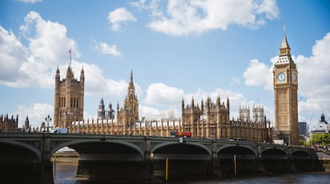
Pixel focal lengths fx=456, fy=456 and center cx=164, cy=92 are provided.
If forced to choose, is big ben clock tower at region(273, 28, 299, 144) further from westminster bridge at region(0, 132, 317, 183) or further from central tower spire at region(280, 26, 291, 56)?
westminster bridge at region(0, 132, 317, 183)

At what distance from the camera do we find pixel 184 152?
91.4 metres

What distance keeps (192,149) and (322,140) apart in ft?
340

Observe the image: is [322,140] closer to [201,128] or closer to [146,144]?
[201,128]

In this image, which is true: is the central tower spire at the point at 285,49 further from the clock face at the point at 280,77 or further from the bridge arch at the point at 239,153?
the bridge arch at the point at 239,153

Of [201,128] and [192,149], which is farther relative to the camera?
[201,128]

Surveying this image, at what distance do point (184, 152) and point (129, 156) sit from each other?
1886 cm

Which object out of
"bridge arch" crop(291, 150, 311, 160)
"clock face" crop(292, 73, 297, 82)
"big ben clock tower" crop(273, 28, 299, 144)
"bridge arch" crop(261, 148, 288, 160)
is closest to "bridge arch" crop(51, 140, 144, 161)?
"bridge arch" crop(261, 148, 288, 160)

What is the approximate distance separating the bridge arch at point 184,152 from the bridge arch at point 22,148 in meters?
29.7

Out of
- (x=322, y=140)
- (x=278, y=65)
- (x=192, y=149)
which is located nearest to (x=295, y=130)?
(x=322, y=140)

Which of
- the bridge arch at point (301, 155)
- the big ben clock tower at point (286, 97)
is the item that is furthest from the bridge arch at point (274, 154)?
the big ben clock tower at point (286, 97)

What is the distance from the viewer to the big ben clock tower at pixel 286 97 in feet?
553

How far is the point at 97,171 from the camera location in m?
77.4

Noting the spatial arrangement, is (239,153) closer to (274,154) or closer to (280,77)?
(274,154)

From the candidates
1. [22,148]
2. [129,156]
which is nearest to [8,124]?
[129,156]
